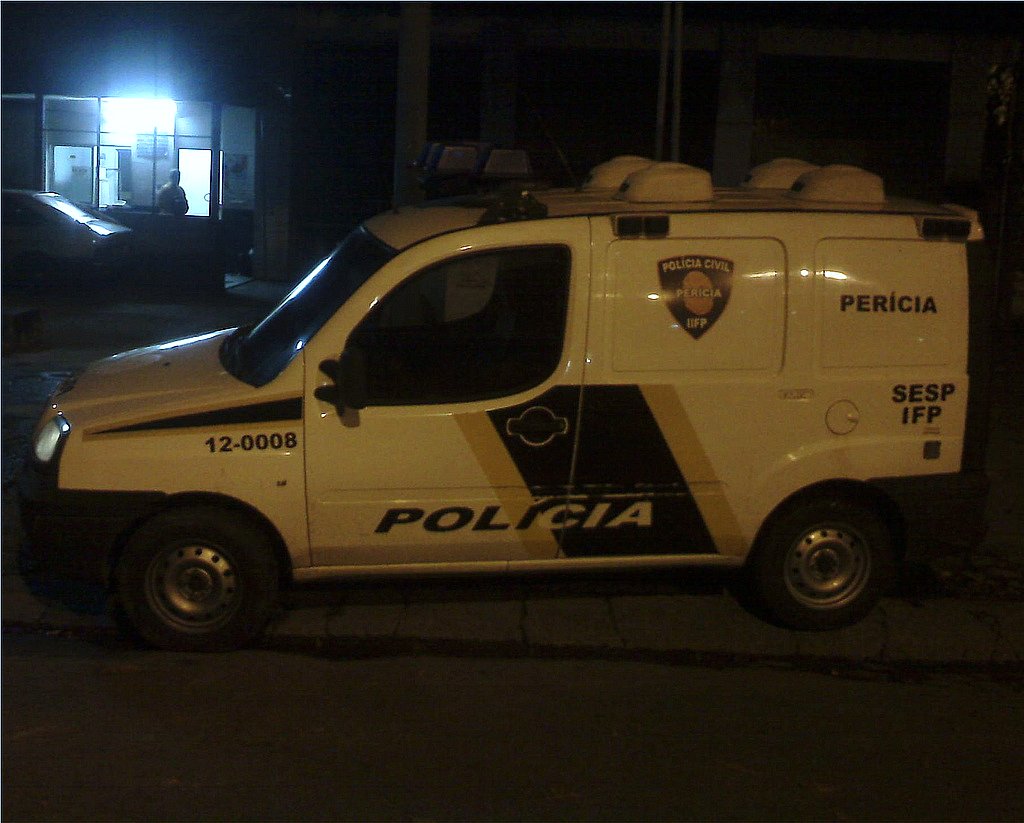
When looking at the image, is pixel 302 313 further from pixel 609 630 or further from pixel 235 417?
pixel 609 630

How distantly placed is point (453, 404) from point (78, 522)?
167 cm

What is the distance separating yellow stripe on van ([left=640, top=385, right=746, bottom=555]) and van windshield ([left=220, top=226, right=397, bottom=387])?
4.47 ft

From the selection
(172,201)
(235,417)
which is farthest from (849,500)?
(172,201)

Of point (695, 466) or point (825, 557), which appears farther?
point (825, 557)

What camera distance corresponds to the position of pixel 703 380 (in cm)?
581

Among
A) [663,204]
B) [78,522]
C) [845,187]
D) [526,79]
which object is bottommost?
[78,522]

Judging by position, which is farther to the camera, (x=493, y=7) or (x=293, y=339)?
(x=493, y=7)

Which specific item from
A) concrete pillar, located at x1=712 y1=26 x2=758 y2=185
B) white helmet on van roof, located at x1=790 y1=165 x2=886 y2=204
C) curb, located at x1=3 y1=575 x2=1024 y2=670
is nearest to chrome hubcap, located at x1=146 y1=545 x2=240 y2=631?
curb, located at x1=3 y1=575 x2=1024 y2=670

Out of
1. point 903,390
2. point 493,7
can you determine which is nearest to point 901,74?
point 493,7

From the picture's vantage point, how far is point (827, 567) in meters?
6.16

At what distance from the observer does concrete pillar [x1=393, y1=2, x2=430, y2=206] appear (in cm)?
962

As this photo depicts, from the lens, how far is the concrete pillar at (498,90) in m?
20.8

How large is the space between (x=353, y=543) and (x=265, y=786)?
4.73 ft

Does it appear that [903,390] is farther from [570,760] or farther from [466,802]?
[466,802]
